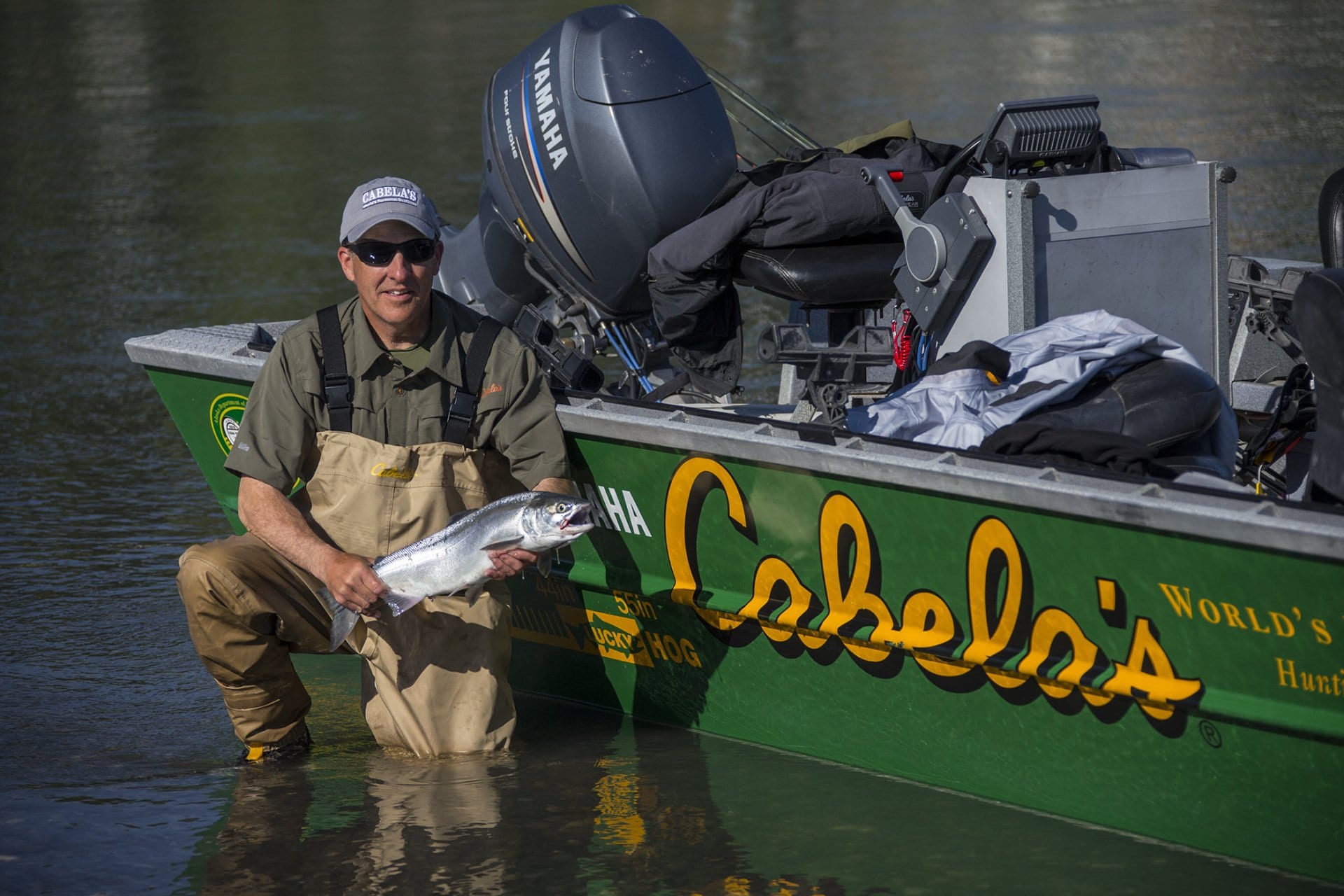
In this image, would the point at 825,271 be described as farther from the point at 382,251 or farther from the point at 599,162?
the point at 382,251

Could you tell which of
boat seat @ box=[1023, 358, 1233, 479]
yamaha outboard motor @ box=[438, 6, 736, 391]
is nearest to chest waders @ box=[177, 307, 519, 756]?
yamaha outboard motor @ box=[438, 6, 736, 391]

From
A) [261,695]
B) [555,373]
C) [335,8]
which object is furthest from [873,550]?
[335,8]

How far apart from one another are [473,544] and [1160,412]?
5.30 feet

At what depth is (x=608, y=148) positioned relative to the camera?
4.98m

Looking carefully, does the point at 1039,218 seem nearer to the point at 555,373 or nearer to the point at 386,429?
the point at 555,373

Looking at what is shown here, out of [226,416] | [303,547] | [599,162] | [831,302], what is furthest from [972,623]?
[226,416]

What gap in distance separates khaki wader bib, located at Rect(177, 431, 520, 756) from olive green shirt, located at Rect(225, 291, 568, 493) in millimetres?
58

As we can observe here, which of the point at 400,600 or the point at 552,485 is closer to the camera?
the point at 400,600

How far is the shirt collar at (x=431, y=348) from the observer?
4.27 m

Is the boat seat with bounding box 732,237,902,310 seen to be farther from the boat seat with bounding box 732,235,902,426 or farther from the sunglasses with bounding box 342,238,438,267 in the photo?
the sunglasses with bounding box 342,238,438,267

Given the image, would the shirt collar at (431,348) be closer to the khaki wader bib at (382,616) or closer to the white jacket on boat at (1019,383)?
the khaki wader bib at (382,616)

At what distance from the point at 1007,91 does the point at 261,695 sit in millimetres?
13270

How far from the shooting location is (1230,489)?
3.36 metres

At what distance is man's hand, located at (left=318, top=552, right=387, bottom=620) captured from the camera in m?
4.02
